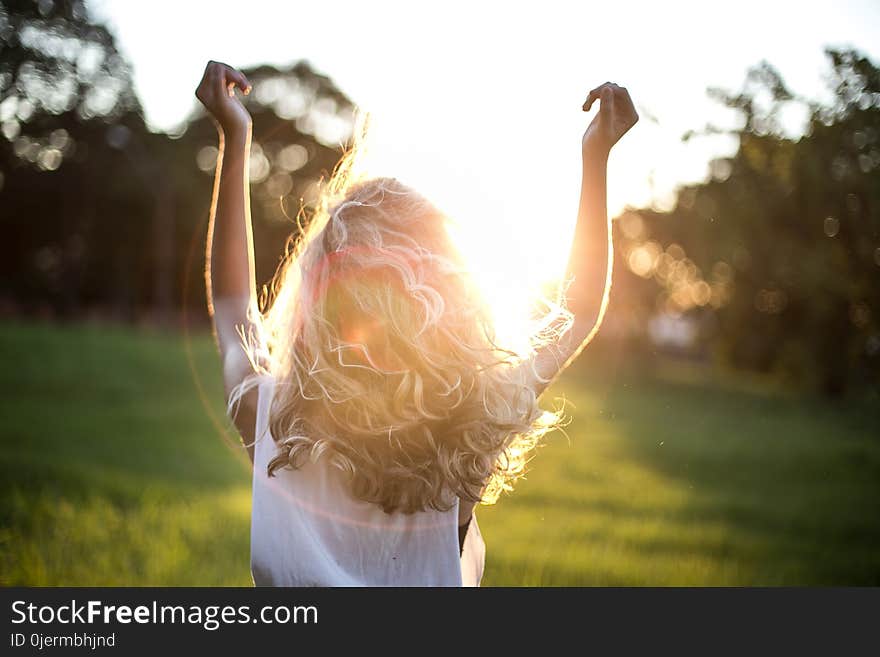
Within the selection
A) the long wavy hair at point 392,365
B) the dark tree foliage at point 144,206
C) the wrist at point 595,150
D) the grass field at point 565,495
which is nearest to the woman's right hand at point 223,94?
the long wavy hair at point 392,365

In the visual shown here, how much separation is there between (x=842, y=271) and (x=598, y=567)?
2364mm

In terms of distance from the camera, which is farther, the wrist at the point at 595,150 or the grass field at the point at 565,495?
the grass field at the point at 565,495

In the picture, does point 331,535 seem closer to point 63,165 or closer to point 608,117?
point 608,117

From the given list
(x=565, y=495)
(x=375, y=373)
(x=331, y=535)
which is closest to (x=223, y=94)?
(x=375, y=373)

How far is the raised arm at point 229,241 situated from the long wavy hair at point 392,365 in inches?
4.7

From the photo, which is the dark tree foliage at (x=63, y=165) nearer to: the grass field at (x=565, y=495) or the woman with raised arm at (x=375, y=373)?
the grass field at (x=565, y=495)

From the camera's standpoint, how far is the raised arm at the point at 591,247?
5.07 ft

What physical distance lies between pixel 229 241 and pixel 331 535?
59 cm

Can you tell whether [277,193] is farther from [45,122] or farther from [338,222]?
[338,222]

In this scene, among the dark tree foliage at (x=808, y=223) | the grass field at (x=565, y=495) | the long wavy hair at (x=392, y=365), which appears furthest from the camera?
the grass field at (x=565, y=495)

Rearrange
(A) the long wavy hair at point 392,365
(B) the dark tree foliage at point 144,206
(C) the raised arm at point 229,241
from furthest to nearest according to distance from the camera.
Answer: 1. (B) the dark tree foliage at point 144,206
2. (C) the raised arm at point 229,241
3. (A) the long wavy hair at point 392,365

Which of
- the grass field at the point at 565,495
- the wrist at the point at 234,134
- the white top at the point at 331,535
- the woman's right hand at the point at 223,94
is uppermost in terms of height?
the woman's right hand at the point at 223,94

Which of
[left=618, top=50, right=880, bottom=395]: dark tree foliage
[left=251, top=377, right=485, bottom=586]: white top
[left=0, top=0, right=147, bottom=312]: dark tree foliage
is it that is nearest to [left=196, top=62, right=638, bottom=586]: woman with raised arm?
[left=251, top=377, right=485, bottom=586]: white top

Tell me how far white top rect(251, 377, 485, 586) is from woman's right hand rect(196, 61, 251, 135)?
513 millimetres
